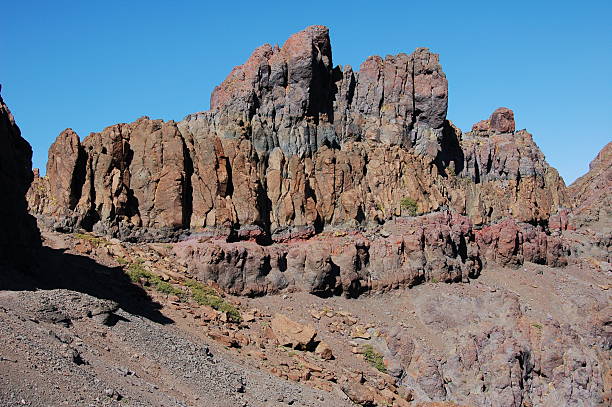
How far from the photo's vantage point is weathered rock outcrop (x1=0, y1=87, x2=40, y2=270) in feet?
123

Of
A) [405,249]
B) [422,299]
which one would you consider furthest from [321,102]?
[422,299]

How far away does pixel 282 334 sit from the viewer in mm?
46406

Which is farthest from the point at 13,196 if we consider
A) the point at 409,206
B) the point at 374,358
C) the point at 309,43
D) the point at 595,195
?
the point at 595,195

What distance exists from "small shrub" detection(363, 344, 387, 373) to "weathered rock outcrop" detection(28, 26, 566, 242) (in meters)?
14.8

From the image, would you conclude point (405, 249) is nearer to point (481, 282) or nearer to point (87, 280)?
point (481, 282)

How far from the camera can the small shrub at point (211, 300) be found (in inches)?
1859

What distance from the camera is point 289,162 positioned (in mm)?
64688

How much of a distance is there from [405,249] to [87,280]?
99.8 ft

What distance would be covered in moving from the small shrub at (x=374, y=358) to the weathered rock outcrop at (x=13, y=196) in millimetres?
24901

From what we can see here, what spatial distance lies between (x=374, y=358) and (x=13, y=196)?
2783 centimetres

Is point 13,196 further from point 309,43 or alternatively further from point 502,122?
point 502,122

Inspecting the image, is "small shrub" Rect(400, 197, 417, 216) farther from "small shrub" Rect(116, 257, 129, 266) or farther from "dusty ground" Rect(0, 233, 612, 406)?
"small shrub" Rect(116, 257, 129, 266)

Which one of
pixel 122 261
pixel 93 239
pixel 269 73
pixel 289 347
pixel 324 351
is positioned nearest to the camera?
pixel 289 347

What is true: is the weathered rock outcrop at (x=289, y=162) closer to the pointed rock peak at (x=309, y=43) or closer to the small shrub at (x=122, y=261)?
the pointed rock peak at (x=309, y=43)
